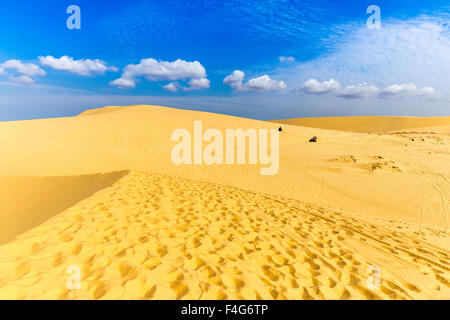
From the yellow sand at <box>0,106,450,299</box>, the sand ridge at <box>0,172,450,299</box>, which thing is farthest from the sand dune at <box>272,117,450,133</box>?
the sand ridge at <box>0,172,450,299</box>

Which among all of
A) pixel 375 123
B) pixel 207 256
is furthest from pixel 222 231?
pixel 375 123

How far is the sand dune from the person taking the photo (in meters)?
51.1

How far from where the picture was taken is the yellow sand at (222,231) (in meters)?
3.74

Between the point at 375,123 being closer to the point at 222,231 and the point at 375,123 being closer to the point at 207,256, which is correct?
the point at 222,231

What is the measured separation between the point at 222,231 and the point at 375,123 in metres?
65.3

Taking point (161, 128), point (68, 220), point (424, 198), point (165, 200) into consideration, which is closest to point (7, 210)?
point (68, 220)

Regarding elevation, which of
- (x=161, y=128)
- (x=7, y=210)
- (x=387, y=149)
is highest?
(x=161, y=128)

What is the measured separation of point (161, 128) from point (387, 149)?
20236 millimetres

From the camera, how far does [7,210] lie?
9.32 metres

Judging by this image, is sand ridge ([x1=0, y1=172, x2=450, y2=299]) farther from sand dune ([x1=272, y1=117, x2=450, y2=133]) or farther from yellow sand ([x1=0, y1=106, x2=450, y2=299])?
sand dune ([x1=272, y1=117, x2=450, y2=133])

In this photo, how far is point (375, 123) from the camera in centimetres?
5775

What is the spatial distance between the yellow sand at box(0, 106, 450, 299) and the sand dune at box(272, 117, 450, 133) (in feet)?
143

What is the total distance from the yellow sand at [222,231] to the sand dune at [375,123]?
43.5 metres
